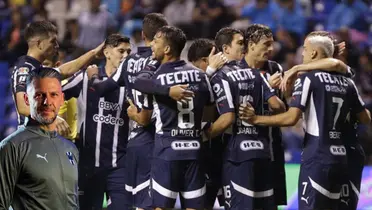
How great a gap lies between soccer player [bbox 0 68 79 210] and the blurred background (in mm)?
9511

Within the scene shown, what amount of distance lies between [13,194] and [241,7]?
1176 cm

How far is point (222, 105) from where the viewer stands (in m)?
8.04

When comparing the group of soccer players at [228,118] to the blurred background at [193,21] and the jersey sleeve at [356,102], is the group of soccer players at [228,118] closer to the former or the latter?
the jersey sleeve at [356,102]

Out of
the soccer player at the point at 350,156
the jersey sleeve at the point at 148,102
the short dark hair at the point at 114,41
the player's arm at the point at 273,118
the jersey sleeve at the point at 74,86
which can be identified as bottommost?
the soccer player at the point at 350,156

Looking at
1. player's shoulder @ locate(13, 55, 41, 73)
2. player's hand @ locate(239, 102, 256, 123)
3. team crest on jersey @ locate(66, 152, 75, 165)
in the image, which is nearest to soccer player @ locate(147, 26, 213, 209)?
player's hand @ locate(239, 102, 256, 123)

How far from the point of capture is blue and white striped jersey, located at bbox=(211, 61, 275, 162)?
8.06 meters

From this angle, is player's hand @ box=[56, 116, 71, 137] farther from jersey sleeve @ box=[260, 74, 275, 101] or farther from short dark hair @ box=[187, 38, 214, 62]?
jersey sleeve @ box=[260, 74, 275, 101]

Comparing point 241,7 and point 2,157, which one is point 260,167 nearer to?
point 2,157

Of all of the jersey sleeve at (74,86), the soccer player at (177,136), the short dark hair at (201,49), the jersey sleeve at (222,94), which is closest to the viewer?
the soccer player at (177,136)

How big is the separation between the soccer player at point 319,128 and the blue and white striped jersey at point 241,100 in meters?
0.13

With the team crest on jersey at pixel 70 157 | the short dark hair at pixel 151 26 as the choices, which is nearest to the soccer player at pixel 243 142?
the short dark hair at pixel 151 26

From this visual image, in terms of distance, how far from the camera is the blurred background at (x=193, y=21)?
15.0 metres

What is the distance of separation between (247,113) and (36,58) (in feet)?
7.58

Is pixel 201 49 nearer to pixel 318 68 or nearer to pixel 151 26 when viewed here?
pixel 151 26
